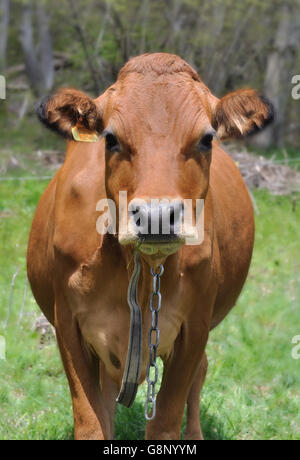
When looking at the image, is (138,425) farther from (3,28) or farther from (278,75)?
(3,28)

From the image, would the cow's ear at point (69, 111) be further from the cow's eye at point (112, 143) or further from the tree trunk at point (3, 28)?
the tree trunk at point (3, 28)

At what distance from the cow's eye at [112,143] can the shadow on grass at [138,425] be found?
93.1 inches

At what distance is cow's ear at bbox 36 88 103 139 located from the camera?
11.1ft

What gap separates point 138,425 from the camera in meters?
4.95

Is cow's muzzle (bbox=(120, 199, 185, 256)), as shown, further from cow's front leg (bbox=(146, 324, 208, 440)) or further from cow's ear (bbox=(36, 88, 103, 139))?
cow's front leg (bbox=(146, 324, 208, 440))

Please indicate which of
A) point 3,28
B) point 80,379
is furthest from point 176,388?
point 3,28

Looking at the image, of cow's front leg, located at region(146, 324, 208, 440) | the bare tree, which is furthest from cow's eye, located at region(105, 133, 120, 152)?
the bare tree

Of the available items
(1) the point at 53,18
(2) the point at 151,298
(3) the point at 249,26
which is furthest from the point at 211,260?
(1) the point at 53,18

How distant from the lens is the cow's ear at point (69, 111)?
3.37 m

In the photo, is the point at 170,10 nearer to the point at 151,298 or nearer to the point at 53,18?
the point at 53,18

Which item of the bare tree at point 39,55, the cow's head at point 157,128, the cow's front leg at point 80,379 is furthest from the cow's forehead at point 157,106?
the bare tree at point 39,55

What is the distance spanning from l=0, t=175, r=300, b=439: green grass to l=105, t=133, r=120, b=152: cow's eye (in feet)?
7.43

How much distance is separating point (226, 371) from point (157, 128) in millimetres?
3370

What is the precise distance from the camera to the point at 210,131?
3.12 meters
